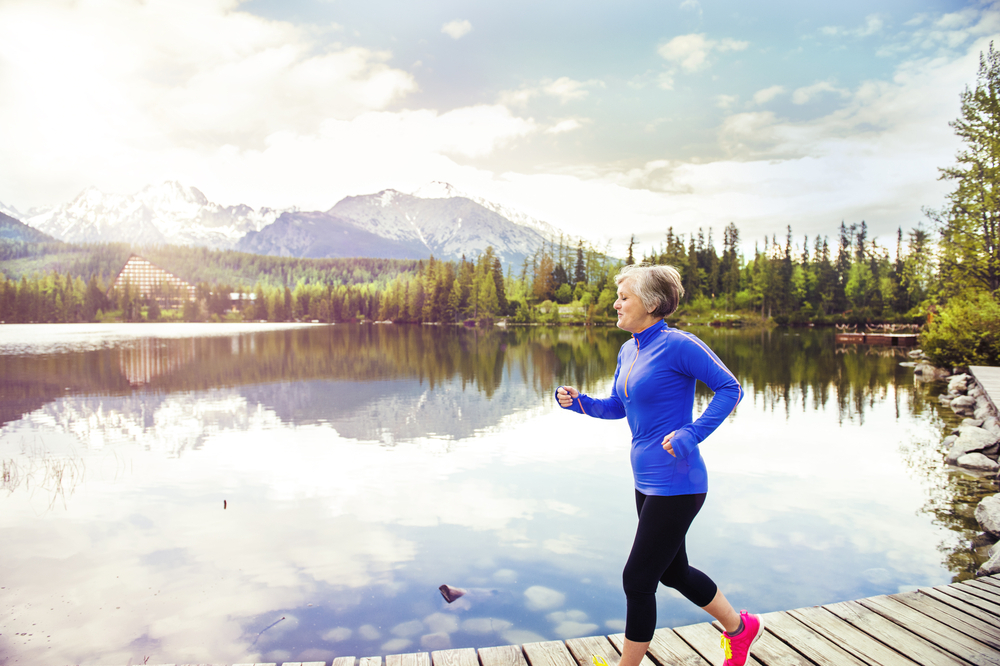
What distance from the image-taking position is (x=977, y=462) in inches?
462

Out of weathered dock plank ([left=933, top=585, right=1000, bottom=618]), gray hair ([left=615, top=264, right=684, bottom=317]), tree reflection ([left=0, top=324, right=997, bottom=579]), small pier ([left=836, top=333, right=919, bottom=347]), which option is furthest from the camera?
small pier ([left=836, top=333, right=919, bottom=347])

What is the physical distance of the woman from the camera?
126 inches

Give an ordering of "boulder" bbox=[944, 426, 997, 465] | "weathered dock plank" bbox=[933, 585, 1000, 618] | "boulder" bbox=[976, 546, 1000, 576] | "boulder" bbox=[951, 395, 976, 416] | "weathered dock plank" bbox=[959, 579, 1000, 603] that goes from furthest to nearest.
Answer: "boulder" bbox=[951, 395, 976, 416]
"boulder" bbox=[944, 426, 997, 465]
"boulder" bbox=[976, 546, 1000, 576]
"weathered dock plank" bbox=[959, 579, 1000, 603]
"weathered dock plank" bbox=[933, 585, 1000, 618]

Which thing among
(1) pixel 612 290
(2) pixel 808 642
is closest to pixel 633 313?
(2) pixel 808 642

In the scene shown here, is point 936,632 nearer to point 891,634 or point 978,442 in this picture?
point 891,634

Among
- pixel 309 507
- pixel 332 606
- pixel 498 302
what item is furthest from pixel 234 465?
pixel 498 302

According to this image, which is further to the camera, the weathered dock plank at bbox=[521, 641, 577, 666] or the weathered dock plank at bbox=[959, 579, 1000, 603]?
the weathered dock plank at bbox=[959, 579, 1000, 603]

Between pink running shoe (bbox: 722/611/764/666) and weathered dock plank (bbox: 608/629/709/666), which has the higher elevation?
pink running shoe (bbox: 722/611/764/666)

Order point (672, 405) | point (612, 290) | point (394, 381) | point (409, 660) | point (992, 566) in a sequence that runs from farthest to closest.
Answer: point (612, 290) < point (394, 381) < point (992, 566) < point (409, 660) < point (672, 405)

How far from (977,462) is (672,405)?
12348mm

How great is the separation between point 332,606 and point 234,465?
25.0 feet

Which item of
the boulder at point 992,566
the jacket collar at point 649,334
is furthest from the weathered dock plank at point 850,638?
the boulder at point 992,566

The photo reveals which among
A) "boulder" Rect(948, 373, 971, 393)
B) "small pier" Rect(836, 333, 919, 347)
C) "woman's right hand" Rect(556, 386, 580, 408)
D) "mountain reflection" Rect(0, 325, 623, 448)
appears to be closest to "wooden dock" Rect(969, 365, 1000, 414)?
"boulder" Rect(948, 373, 971, 393)

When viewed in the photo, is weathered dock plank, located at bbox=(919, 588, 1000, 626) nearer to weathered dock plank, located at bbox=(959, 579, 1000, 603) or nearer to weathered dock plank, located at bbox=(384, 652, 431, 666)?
weathered dock plank, located at bbox=(959, 579, 1000, 603)
